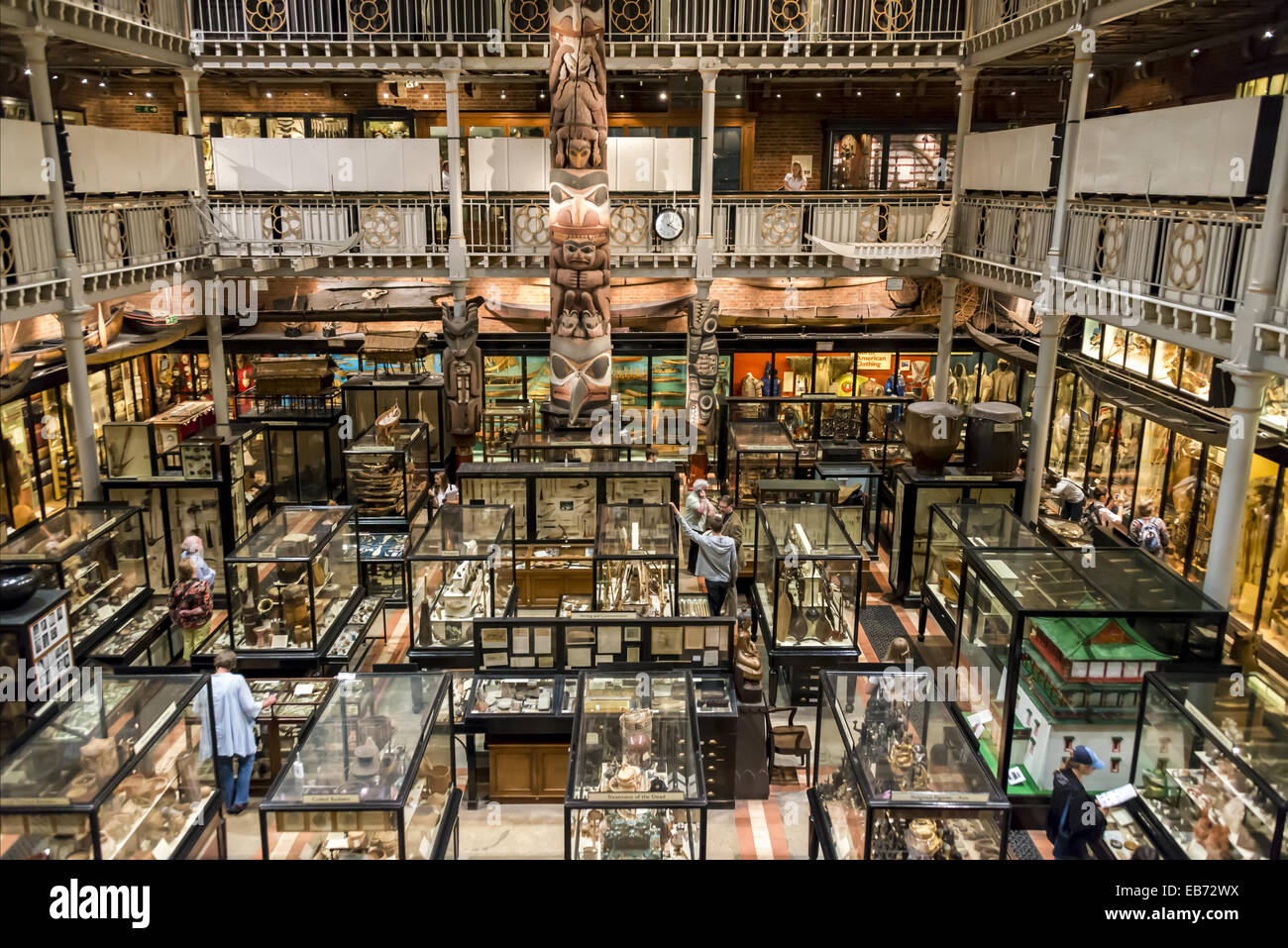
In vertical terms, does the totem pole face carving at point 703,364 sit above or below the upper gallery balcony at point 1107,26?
below

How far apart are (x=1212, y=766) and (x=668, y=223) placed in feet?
41.9

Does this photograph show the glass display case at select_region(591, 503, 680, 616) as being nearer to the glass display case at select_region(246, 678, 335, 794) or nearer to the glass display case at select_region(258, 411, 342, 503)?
the glass display case at select_region(246, 678, 335, 794)

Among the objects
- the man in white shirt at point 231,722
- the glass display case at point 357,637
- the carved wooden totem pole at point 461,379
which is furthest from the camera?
the carved wooden totem pole at point 461,379

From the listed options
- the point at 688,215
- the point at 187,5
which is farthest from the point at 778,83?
the point at 187,5

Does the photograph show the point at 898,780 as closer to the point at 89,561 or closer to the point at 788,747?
the point at 788,747

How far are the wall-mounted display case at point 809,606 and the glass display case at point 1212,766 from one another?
11.7 ft

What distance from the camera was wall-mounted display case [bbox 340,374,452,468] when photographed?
57.9 ft

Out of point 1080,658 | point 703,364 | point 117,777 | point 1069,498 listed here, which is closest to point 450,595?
point 117,777

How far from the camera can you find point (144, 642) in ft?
34.3

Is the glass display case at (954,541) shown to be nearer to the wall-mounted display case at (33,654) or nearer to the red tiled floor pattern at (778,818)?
the red tiled floor pattern at (778,818)

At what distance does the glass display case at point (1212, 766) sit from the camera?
20.6 feet

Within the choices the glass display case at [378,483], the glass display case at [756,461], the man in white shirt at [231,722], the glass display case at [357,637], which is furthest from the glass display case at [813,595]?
the glass display case at [378,483]
